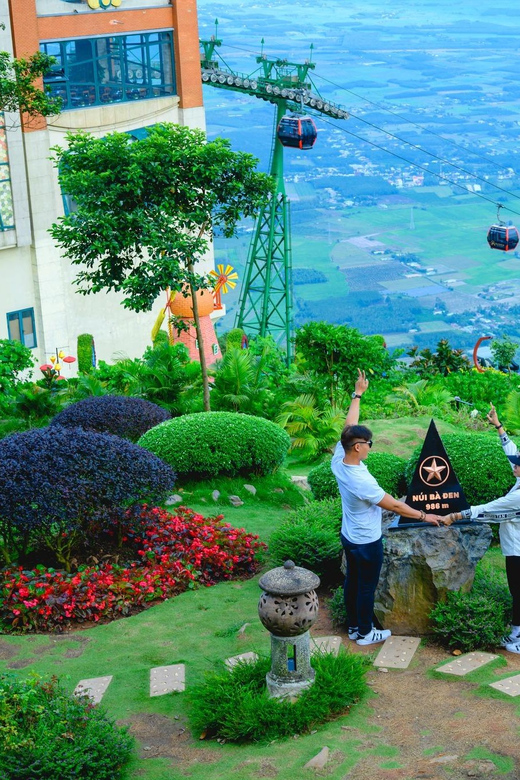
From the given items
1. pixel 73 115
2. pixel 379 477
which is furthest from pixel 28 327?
pixel 379 477

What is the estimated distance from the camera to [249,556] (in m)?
10.5

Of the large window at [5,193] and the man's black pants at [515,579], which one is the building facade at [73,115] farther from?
the man's black pants at [515,579]

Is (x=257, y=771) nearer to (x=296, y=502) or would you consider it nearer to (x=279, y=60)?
(x=296, y=502)

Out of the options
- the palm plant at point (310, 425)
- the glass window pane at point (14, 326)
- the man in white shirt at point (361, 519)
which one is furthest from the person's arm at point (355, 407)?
the glass window pane at point (14, 326)

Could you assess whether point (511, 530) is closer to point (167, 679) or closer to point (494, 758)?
point (494, 758)

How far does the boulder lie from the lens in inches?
329

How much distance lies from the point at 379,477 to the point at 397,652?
294 centimetres

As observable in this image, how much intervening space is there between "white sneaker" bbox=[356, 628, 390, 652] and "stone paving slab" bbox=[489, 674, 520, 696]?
3.63 ft

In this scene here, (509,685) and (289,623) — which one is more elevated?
(289,623)

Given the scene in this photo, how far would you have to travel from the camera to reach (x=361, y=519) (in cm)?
796

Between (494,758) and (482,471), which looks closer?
(494,758)

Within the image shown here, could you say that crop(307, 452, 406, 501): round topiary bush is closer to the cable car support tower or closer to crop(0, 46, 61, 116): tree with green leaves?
crop(0, 46, 61, 116): tree with green leaves

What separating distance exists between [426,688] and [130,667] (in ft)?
8.00

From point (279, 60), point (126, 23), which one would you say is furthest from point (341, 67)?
point (126, 23)
